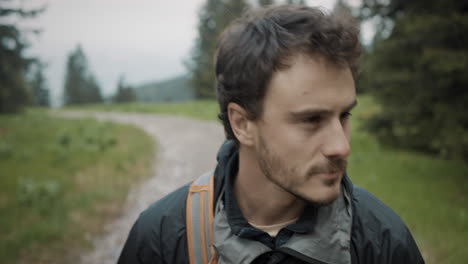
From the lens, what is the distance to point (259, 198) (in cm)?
206

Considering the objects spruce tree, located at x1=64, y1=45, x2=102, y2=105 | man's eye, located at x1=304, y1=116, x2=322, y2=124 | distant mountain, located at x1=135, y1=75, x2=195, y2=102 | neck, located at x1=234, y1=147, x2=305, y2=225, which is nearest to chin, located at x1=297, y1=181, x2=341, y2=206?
neck, located at x1=234, y1=147, x2=305, y2=225

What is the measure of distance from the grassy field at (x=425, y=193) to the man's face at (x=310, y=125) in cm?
343

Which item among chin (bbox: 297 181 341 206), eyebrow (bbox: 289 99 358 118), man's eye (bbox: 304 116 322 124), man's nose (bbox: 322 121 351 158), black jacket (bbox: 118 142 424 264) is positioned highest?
eyebrow (bbox: 289 99 358 118)

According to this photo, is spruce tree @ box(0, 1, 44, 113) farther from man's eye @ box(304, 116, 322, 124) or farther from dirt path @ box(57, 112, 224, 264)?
man's eye @ box(304, 116, 322, 124)

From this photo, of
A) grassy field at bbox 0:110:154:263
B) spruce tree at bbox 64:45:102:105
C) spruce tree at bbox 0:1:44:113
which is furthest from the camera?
spruce tree at bbox 64:45:102:105

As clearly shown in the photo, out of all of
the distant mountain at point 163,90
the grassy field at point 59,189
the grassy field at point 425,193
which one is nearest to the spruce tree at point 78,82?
the grassy field at point 59,189

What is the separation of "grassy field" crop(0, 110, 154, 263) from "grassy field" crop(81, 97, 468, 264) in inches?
190

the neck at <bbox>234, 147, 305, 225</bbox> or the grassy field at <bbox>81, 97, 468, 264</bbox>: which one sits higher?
the neck at <bbox>234, 147, 305, 225</bbox>

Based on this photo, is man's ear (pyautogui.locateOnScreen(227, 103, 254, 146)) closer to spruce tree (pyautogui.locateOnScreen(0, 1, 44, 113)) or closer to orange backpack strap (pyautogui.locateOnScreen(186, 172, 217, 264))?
orange backpack strap (pyautogui.locateOnScreen(186, 172, 217, 264))

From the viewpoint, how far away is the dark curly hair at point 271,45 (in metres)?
1.79

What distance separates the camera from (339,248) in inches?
69.4

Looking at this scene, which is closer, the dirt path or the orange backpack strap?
the orange backpack strap

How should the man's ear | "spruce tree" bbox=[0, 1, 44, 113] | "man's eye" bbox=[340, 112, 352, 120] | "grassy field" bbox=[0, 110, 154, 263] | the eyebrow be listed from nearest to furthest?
the eyebrow < "man's eye" bbox=[340, 112, 352, 120] < the man's ear < "grassy field" bbox=[0, 110, 154, 263] < "spruce tree" bbox=[0, 1, 44, 113]

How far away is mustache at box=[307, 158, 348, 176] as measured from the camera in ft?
5.87
